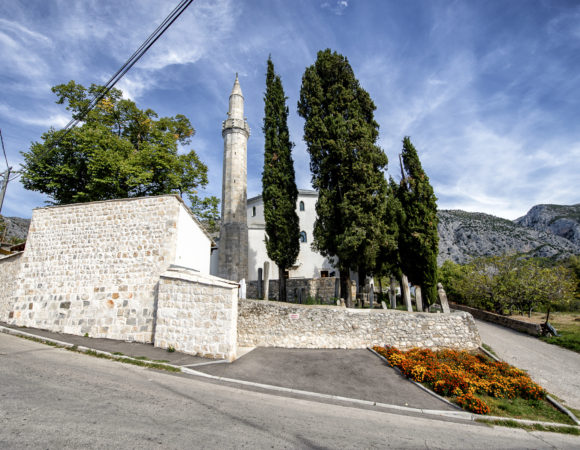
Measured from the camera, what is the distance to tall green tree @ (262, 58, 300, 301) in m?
16.8

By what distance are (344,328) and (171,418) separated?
8.30 meters

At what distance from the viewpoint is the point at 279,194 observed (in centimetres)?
1712

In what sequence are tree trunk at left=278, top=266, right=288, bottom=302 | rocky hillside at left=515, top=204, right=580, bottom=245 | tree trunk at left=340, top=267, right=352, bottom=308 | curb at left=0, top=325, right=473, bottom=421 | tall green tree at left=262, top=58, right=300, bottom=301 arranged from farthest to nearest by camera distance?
rocky hillside at left=515, top=204, right=580, bottom=245 → tall green tree at left=262, top=58, right=300, bottom=301 → tree trunk at left=278, top=266, right=288, bottom=302 → tree trunk at left=340, top=267, right=352, bottom=308 → curb at left=0, top=325, right=473, bottom=421

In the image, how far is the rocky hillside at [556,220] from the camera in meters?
72.4

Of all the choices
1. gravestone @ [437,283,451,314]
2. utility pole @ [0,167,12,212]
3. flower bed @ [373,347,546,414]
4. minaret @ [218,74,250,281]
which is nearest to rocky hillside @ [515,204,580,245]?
gravestone @ [437,283,451,314]

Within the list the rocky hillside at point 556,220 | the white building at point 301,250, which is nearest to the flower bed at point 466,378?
the white building at point 301,250

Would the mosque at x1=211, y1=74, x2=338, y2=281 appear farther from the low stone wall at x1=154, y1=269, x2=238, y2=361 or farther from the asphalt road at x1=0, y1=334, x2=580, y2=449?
the asphalt road at x1=0, y1=334, x2=580, y2=449

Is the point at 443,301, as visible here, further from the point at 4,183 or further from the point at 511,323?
the point at 4,183

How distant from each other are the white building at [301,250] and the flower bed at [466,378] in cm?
1615

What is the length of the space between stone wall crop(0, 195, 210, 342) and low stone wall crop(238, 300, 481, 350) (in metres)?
4.21

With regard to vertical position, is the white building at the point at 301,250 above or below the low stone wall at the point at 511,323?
above

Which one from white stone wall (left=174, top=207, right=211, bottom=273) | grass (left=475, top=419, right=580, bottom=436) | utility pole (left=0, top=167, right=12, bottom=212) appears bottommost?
grass (left=475, top=419, right=580, bottom=436)

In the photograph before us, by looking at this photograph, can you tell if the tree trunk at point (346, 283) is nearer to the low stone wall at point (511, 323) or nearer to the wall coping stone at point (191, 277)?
the wall coping stone at point (191, 277)

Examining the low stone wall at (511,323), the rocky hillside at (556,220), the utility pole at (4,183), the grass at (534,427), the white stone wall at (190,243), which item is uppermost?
the rocky hillside at (556,220)
